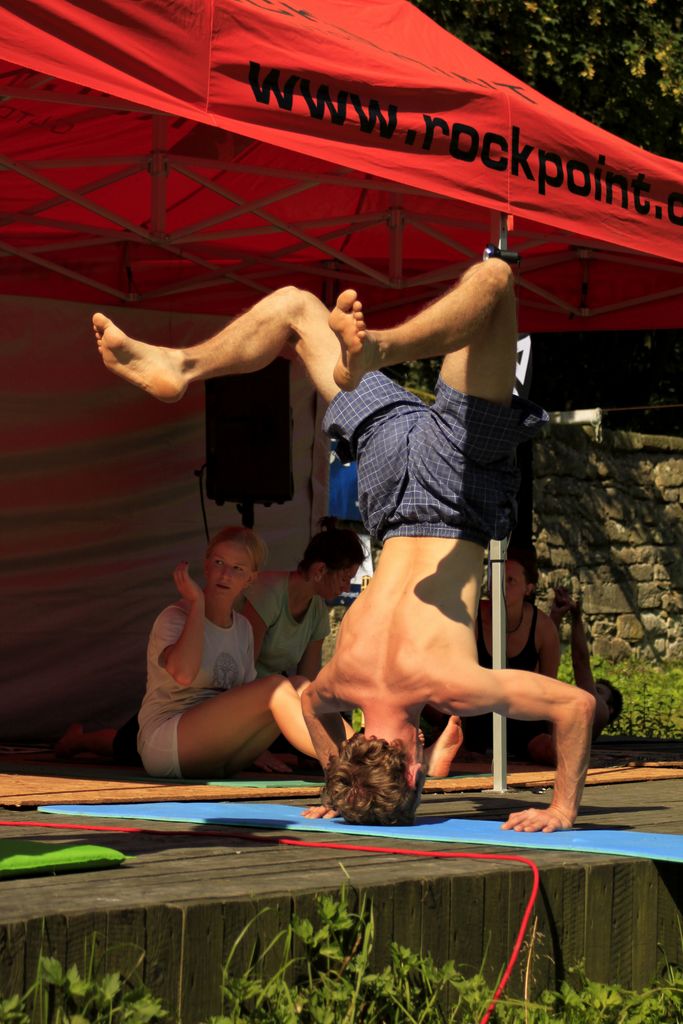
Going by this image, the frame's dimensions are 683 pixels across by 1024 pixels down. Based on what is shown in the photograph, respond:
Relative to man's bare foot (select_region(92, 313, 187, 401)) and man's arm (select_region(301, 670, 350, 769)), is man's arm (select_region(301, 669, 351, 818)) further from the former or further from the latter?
man's bare foot (select_region(92, 313, 187, 401))

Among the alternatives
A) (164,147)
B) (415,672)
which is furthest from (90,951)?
(164,147)

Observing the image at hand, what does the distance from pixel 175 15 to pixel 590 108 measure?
9.76 m

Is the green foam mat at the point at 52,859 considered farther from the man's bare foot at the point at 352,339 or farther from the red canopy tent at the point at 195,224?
the red canopy tent at the point at 195,224

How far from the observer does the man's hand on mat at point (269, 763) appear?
622 cm

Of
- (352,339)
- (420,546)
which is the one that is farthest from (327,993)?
(420,546)

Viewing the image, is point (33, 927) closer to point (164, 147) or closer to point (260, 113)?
point (260, 113)

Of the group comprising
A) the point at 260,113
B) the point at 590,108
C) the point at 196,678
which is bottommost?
the point at 196,678

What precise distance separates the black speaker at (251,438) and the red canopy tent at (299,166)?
1.60 feet

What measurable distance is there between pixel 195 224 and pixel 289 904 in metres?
4.25

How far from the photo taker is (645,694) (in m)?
11.5

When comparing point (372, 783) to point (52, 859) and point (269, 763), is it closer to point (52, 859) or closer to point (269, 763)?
point (52, 859)

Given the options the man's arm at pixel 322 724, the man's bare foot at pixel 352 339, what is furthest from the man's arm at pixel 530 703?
the man's bare foot at pixel 352 339

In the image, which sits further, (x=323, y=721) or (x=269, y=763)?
(x=269, y=763)

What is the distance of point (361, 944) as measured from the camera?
2.94m
